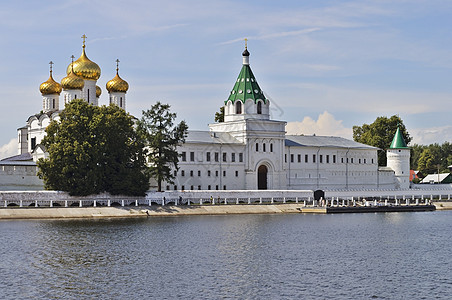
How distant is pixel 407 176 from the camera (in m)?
77.9

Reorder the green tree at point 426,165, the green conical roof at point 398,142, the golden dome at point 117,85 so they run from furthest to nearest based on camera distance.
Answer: the green tree at point 426,165
the green conical roof at point 398,142
the golden dome at point 117,85

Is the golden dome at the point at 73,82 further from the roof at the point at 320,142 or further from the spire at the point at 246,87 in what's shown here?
the roof at the point at 320,142

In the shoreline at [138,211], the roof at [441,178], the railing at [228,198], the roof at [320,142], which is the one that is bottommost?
the shoreline at [138,211]

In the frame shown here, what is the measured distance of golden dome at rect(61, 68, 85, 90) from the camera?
61.0 meters

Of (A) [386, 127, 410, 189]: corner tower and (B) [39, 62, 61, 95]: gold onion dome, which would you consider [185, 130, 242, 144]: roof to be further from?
(A) [386, 127, 410, 189]: corner tower

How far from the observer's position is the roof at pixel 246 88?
2677 inches

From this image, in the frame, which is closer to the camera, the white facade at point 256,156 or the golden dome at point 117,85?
the white facade at point 256,156

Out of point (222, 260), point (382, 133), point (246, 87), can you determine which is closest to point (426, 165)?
point (382, 133)

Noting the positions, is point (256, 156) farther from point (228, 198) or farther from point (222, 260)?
point (222, 260)

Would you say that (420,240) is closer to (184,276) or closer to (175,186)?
(184,276)

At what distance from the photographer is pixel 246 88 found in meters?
68.3

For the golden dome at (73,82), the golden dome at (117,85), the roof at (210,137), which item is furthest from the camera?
the golden dome at (117,85)

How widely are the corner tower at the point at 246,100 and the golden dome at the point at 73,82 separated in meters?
14.3

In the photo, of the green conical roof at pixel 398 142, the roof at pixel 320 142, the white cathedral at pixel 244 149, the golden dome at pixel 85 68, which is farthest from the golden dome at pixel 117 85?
the green conical roof at pixel 398 142
